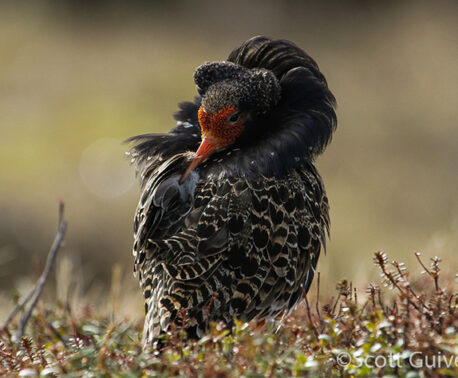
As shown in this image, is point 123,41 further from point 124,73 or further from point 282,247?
point 282,247

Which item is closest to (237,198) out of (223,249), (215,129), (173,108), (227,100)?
(223,249)

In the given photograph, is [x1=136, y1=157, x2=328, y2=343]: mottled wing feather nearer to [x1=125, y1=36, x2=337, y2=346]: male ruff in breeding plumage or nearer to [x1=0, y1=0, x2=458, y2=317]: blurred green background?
[x1=125, y1=36, x2=337, y2=346]: male ruff in breeding plumage

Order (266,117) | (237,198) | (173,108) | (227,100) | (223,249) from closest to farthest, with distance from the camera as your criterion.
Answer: (223,249), (237,198), (227,100), (266,117), (173,108)

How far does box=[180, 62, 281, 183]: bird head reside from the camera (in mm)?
4480

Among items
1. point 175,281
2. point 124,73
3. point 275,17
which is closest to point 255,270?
point 175,281

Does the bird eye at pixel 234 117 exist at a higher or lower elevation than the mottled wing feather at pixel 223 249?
higher

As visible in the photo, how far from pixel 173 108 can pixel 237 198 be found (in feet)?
37.4

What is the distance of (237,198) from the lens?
14.2ft

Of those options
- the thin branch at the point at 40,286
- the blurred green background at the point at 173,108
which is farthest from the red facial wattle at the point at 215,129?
the blurred green background at the point at 173,108

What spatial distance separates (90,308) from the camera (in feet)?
19.9

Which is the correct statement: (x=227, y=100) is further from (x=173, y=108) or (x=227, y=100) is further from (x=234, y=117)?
(x=173, y=108)

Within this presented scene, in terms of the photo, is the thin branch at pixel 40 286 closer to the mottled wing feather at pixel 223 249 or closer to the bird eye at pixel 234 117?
the mottled wing feather at pixel 223 249

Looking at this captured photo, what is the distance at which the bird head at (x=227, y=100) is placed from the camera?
14.7ft

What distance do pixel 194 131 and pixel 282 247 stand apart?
1182 millimetres
